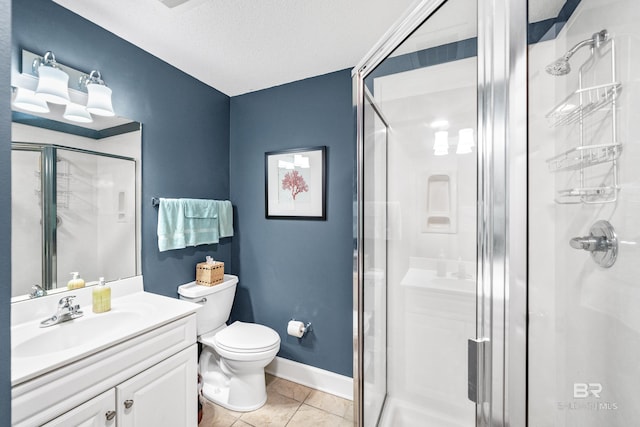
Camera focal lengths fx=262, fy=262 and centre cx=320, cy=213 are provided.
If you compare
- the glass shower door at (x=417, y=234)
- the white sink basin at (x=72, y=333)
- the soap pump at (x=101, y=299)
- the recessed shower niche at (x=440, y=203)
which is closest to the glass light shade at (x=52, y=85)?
the soap pump at (x=101, y=299)

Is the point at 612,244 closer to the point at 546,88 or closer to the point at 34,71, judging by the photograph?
the point at 546,88

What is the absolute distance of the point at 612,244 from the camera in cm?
80

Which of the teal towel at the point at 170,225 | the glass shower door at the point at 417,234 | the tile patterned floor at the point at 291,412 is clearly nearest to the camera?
the glass shower door at the point at 417,234

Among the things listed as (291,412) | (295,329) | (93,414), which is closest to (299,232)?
(295,329)

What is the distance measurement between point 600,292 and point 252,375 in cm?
181

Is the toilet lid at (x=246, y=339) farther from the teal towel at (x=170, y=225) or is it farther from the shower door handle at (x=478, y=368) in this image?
the shower door handle at (x=478, y=368)

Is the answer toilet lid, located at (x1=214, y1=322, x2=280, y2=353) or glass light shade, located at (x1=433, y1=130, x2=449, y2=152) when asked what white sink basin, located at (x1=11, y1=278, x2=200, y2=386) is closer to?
toilet lid, located at (x1=214, y1=322, x2=280, y2=353)

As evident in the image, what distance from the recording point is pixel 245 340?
1.69 m

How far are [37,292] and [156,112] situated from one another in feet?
3.86

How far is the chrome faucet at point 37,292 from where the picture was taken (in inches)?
47.0

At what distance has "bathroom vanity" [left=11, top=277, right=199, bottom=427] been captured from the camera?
84 cm
